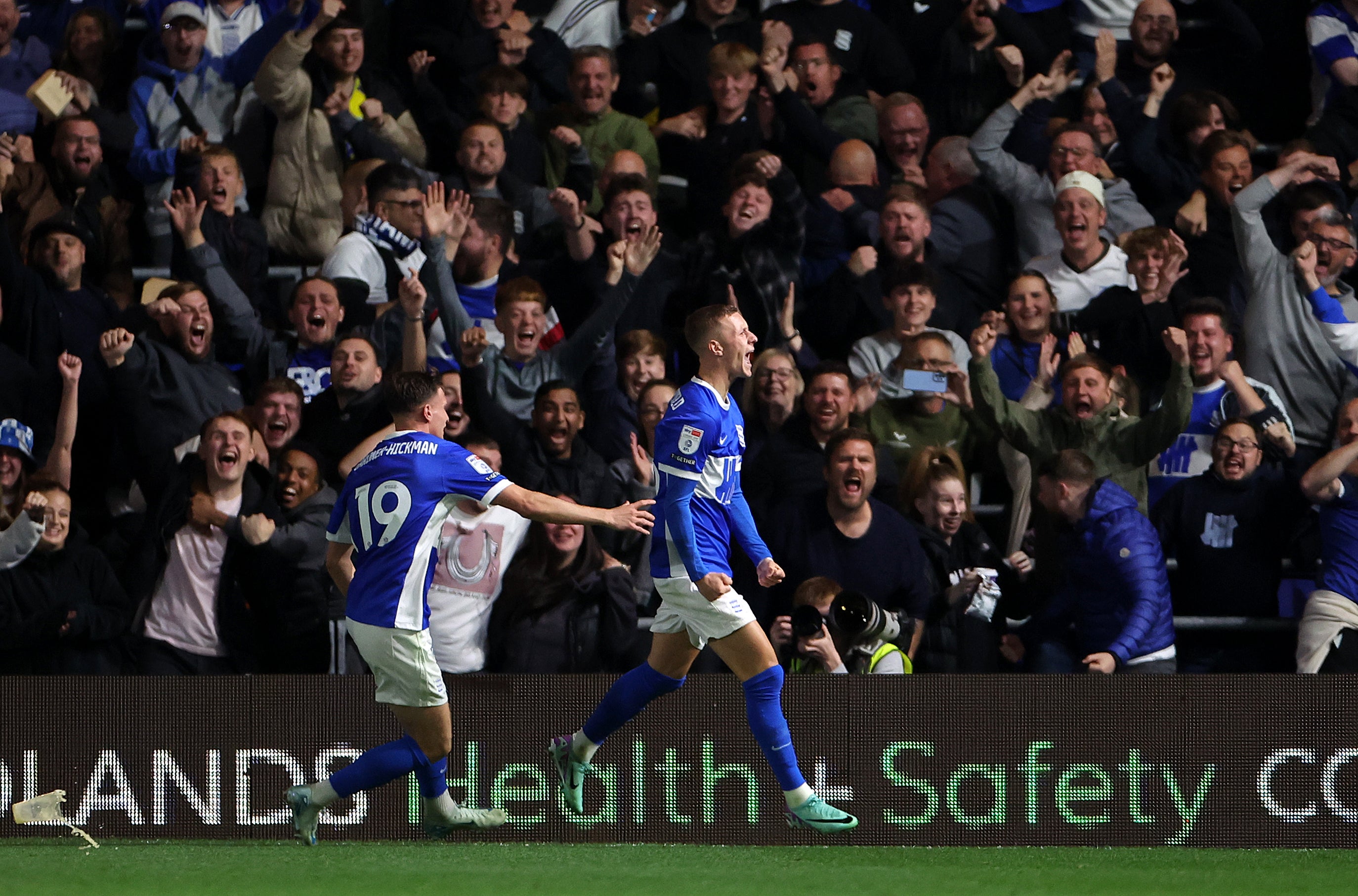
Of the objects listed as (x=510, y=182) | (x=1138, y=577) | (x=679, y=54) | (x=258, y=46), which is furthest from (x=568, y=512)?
(x=258, y=46)

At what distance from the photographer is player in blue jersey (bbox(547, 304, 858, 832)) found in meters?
5.07

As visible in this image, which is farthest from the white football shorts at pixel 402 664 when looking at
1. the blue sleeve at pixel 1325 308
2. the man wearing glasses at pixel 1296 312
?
the blue sleeve at pixel 1325 308

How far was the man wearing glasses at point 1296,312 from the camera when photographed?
7984 millimetres

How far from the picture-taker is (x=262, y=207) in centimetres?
883

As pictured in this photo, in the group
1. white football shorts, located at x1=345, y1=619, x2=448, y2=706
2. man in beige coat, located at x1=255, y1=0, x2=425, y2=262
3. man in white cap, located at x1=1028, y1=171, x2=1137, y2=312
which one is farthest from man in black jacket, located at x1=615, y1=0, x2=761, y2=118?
white football shorts, located at x1=345, y1=619, x2=448, y2=706

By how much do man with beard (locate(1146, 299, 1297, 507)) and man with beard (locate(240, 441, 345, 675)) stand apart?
4.09m

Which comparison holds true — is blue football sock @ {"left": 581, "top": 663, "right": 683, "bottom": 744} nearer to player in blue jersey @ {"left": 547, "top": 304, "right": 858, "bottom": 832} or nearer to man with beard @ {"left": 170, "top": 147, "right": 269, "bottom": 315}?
player in blue jersey @ {"left": 547, "top": 304, "right": 858, "bottom": 832}

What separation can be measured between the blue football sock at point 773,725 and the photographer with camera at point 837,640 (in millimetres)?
1464

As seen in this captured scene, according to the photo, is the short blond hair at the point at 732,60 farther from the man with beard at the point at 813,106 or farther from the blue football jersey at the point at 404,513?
the blue football jersey at the point at 404,513

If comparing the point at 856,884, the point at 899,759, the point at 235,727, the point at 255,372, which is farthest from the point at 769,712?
the point at 255,372

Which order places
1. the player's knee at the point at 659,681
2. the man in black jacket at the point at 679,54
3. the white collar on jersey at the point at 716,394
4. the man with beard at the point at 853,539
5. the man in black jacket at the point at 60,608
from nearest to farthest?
the white collar on jersey at the point at 716,394
the player's knee at the point at 659,681
the man with beard at the point at 853,539
the man in black jacket at the point at 60,608
the man in black jacket at the point at 679,54

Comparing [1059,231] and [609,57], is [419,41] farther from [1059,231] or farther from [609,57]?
[1059,231]

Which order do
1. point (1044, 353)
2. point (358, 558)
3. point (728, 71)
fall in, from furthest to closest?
point (728, 71)
point (1044, 353)
point (358, 558)

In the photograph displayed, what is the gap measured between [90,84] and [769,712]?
6182mm
